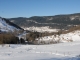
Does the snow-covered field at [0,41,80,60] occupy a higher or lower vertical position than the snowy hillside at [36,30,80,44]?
lower

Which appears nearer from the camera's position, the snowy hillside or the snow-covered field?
the snow-covered field

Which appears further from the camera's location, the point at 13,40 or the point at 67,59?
the point at 13,40

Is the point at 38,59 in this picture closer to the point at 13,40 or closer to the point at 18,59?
the point at 18,59

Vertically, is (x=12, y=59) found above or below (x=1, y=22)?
below

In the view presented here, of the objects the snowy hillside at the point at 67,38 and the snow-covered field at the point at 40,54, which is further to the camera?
the snowy hillside at the point at 67,38

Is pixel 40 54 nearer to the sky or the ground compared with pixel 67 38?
nearer to the ground

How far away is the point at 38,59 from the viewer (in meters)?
19.3

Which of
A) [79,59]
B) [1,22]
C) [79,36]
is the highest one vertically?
[1,22]

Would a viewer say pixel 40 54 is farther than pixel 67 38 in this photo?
No

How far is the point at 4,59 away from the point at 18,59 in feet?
4.61

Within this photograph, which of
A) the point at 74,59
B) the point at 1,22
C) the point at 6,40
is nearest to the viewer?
the point at 74,59

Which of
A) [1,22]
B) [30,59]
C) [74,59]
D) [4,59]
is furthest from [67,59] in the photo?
[1,22]

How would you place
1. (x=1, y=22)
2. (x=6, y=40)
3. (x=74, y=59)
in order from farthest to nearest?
(x=1, y=22) < (x=6, y=40) < (x=74, y=59)

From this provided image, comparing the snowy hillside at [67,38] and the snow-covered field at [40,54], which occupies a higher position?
the snowy hillside at [67,38]
